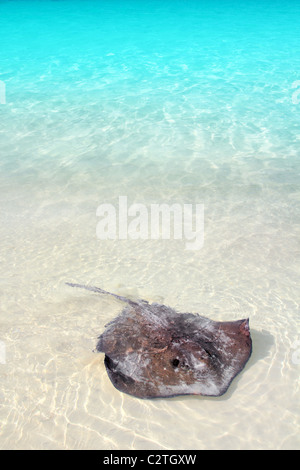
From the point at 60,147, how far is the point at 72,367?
598 centimetres

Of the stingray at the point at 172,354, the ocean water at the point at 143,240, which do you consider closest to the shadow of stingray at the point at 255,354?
the ocean water at the point at 143,240

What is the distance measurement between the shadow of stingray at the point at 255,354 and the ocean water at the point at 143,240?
15 millimetres

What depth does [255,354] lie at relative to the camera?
3908 mm

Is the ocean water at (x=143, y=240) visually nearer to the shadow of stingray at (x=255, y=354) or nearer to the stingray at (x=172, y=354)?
the shadow of stingray at (x=255, y=354)

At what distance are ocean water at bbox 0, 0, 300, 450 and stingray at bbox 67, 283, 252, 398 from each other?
0.29 meters

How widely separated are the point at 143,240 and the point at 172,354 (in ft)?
8.90

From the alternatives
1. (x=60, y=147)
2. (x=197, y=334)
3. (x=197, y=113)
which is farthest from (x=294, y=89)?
(x=197, y=334)

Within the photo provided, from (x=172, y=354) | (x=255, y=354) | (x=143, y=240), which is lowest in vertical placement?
(x=143, y=240)

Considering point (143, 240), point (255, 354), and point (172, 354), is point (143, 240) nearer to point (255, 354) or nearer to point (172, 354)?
point (255, 354)

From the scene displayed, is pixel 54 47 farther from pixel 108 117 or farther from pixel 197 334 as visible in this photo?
pixel 197 334

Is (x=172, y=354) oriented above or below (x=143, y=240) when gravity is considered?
above

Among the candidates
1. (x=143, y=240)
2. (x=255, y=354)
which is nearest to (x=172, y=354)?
(x=255, y=354)

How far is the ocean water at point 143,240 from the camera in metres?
3.38

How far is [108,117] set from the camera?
10.1 meters
